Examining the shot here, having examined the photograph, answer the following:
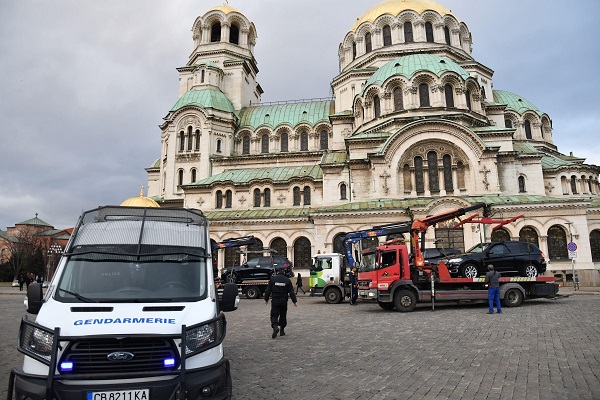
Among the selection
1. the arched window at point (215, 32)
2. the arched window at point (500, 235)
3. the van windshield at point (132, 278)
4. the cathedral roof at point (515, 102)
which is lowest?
the van windshield at point (132, 278)

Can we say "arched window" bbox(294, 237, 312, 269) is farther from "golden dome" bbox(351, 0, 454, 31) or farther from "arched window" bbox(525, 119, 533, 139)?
"arched window" bbox(525, 119, 533, 139)

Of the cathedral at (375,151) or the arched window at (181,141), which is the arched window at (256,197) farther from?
the arched window at (181,141)

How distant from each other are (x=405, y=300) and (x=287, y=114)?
35.2m

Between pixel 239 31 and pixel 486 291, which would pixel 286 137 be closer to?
pixel 239 31

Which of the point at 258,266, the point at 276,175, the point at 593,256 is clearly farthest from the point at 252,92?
the point at 593,256

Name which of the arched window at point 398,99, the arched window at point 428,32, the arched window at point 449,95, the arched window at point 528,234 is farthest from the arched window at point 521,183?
the arched window at point 428,32

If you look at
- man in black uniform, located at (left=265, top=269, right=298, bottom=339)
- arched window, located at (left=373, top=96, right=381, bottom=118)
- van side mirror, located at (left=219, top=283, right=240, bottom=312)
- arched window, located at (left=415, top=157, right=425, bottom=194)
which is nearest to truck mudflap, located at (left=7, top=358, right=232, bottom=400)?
van side mirror, located at (left=219, top=283, right=240, bottom=312)

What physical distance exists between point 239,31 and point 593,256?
1823 inches

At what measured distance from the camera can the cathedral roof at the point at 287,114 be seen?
46.1 m

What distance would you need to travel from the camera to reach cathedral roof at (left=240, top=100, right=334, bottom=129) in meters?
46.1

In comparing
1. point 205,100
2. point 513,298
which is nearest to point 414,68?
point 205,100

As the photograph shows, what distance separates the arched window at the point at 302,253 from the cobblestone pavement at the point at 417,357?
19443mm

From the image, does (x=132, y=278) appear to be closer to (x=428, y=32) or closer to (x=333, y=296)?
(x=333, y=296)

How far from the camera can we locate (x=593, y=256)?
30.7 metres
